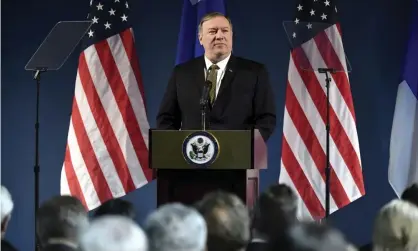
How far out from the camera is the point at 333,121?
6602 millimetres

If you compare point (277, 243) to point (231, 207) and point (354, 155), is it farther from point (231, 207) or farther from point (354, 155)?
point (354, 155)

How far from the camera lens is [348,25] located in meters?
7.01

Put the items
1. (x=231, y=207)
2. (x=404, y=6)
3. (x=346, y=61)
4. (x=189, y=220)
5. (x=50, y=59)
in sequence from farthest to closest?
(x=404, y=6)
(x=346, y=61)
(x=50, y=59)
(x=231, y=207)
(x=189, y=220)

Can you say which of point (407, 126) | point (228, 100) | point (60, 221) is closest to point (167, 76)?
point (407, 126)

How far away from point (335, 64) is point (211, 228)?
3769 millimetres

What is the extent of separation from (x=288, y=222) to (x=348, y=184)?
339cm

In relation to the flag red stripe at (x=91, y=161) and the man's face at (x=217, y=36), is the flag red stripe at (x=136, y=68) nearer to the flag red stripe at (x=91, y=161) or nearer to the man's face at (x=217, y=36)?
the flag red stripe at (x=91, y=161)

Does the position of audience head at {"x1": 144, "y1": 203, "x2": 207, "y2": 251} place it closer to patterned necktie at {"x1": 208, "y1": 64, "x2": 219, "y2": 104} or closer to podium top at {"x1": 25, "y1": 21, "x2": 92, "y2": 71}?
patterned necktie at {"x1": 208, "y1": 64, "x2": 219, "y2": 104}

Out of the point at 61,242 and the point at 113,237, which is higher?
the point at 113,237

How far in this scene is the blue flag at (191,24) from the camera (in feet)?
21.2

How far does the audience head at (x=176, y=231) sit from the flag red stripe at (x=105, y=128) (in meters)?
3.99

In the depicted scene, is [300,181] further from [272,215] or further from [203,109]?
[272,215]

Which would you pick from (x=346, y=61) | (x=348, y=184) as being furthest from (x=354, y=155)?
(x=346, y=61)

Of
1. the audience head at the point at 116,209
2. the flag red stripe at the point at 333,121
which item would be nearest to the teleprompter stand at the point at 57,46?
the flag red stripe at the point at 333,121
